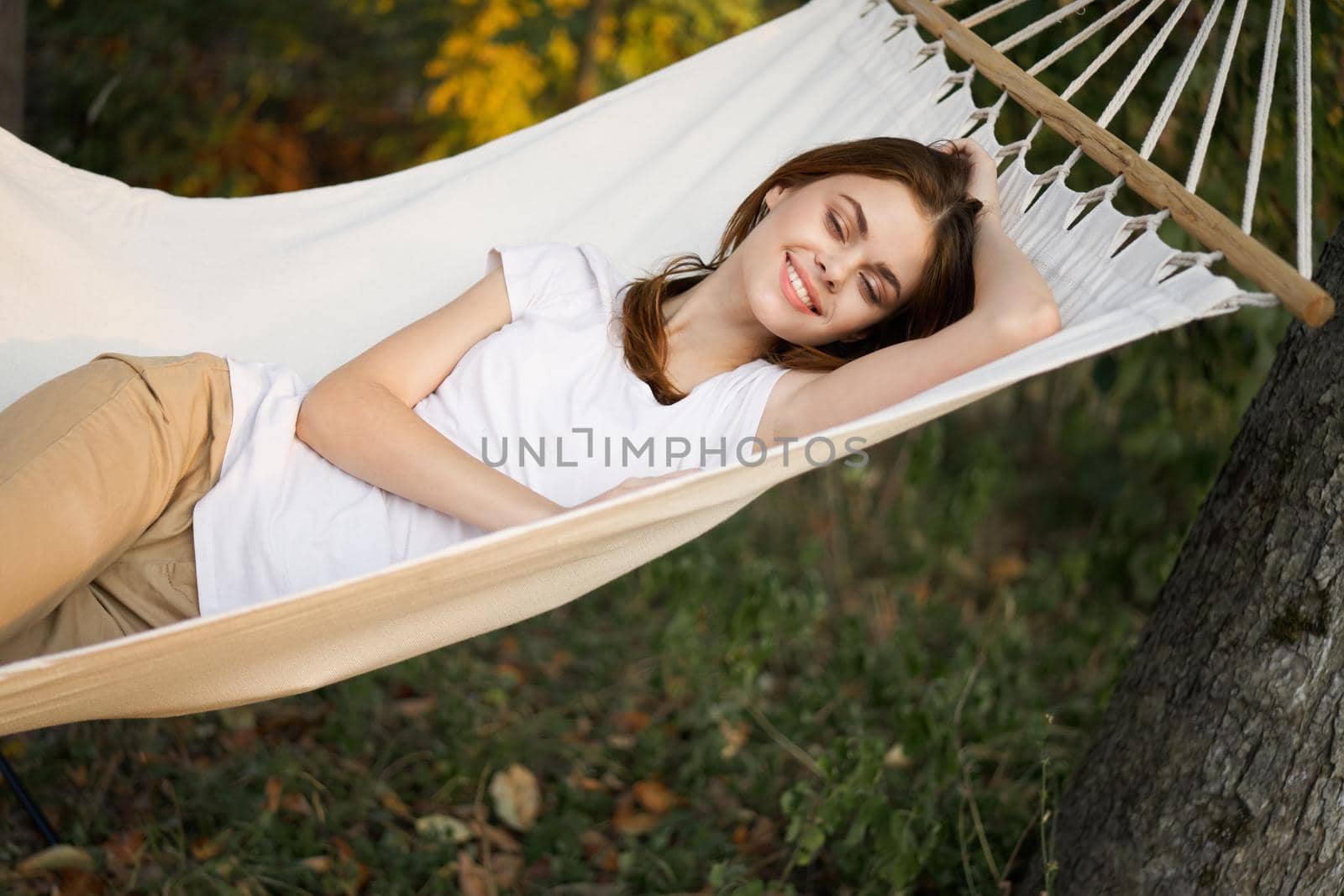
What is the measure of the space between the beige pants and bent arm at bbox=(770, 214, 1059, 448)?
730 mm

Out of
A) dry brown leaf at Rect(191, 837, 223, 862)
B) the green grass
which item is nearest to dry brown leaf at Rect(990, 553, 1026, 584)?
the green grass

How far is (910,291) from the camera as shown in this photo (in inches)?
61.9

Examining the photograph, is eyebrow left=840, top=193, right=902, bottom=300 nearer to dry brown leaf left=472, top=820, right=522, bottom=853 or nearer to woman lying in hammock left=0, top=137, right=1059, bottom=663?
woman lying in hammock left=0, top=137, right=1059, bottom=663

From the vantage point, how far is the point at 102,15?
3133mm

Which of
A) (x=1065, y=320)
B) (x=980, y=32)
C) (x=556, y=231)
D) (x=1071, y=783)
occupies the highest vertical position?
(x=980, y=32)

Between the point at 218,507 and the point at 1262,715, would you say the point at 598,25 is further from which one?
the point at 1262,715

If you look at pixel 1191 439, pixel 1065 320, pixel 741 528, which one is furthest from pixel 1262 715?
pixel 741 528

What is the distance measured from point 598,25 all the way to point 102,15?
136 cm

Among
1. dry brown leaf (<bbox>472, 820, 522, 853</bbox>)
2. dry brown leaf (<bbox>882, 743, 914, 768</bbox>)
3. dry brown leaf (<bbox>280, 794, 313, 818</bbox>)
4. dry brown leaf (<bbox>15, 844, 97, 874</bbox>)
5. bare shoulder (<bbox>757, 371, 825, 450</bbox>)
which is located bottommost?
dry brown leaf (<bbox>882, 743, 914, 768</bbox>)

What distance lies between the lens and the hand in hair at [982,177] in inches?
64.5

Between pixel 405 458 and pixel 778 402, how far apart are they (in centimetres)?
48

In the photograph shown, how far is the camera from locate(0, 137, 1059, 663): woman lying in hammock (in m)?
1.34

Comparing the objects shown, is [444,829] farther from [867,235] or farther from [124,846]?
[867,235]

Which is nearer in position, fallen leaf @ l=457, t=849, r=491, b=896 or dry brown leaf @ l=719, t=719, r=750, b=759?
fallen leaf @ l=457, t=849, r=491, b=896
